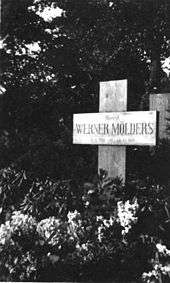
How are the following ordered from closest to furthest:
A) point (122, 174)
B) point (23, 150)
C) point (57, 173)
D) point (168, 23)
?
1. point (122, 174)
2. point (57, 173)
3. point (23, 150)
4. point (168, 23)

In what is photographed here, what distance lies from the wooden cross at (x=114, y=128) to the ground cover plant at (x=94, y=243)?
0.63m

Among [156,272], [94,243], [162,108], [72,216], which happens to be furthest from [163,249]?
[162,108]

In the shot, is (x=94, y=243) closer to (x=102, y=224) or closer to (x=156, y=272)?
(x=102, y=224)

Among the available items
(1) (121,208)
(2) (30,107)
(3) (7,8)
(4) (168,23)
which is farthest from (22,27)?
(1) (121,208)

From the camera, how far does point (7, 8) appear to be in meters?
10.0

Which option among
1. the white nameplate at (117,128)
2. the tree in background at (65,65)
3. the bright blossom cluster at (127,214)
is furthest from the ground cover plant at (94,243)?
the tree in background at (65,65)

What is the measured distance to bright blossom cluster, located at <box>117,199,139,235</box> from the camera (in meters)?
4.92

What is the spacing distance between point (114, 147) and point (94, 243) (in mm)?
1379

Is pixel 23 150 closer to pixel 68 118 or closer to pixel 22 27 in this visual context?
pixel 68 118

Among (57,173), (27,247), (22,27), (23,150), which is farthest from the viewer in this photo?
(22,27)

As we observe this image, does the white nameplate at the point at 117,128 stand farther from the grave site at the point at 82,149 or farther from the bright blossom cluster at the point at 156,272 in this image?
the bright blossom cluster at the point at 156,272

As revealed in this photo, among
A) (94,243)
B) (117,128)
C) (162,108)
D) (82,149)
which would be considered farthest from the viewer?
(82,149)

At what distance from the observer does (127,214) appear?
4934mm

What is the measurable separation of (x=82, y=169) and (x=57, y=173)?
1.37ft
